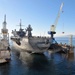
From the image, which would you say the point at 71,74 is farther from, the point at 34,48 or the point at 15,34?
the point at 15,34

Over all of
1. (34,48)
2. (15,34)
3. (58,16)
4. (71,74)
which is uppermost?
(58,16)

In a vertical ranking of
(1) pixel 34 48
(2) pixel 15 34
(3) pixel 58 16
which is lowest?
(1) pixel 34 48

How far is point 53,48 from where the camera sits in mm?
100812

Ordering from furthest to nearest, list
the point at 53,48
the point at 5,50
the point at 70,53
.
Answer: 1. the point at 53,48
2. the point at 70,53
3. the point at 5,50

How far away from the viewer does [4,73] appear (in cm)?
4491

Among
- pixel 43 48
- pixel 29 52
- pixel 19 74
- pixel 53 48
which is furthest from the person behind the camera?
pixel 53 48

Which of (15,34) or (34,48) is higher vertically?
(15,34)

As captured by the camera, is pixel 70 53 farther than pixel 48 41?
No

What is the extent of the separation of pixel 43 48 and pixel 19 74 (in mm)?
42648

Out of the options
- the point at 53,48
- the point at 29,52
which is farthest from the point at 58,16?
the point at 29,52

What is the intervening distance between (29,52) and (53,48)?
18.1 meters

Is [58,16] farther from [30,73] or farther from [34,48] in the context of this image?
[30,73]

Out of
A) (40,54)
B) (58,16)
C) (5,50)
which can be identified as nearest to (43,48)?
(40,54)

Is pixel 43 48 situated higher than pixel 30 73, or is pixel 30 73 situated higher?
pixel 43 48
